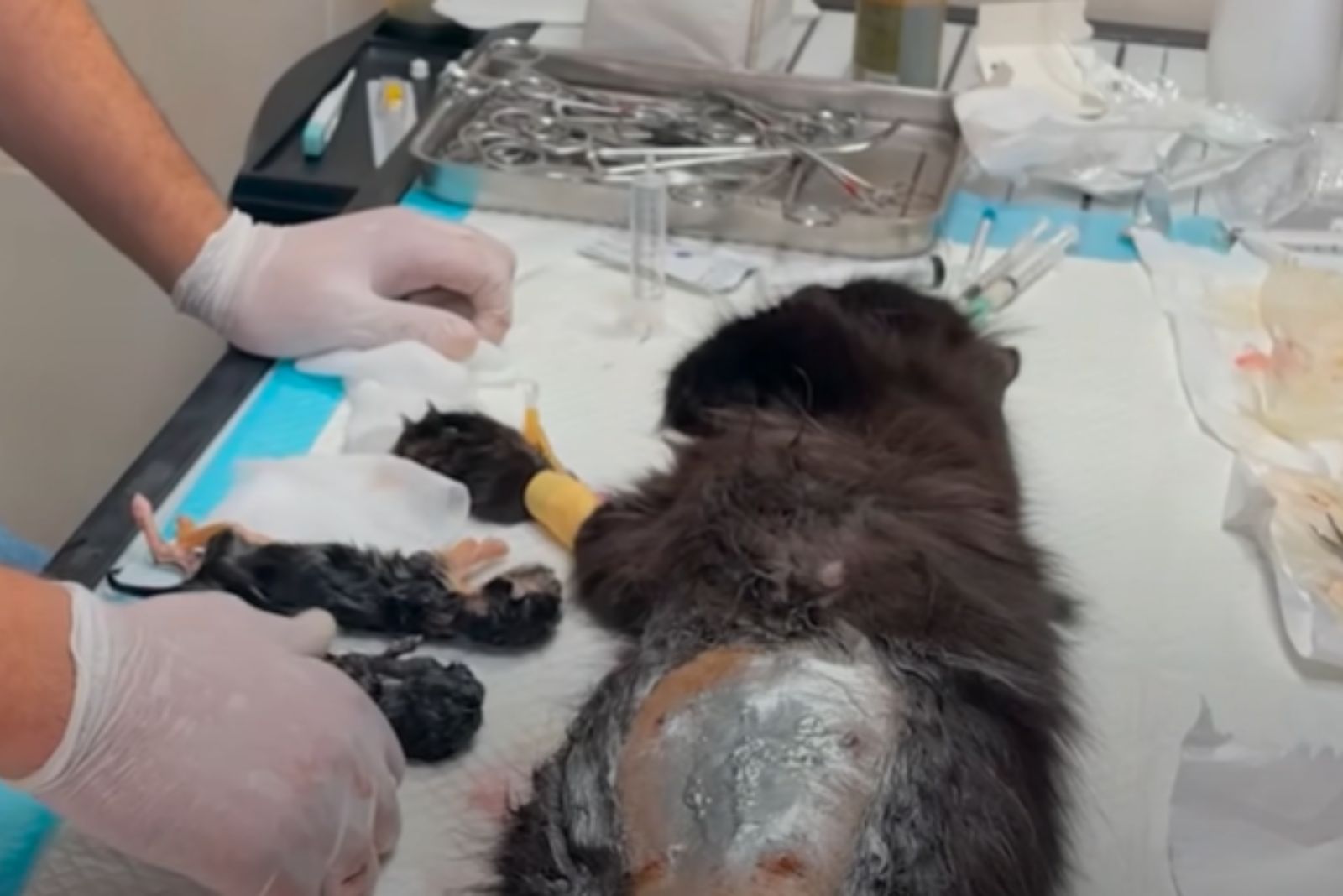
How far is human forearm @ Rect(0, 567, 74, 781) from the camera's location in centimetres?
77

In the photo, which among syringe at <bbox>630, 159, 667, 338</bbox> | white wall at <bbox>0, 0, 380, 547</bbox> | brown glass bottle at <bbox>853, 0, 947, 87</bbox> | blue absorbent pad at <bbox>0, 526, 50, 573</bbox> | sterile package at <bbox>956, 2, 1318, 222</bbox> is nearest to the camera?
blue absorbent pad at <bbox>0, 526, 50, 573</bbox>

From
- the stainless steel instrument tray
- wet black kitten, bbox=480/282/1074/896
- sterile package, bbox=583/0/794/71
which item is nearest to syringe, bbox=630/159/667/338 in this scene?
the stainless steel instrument tray

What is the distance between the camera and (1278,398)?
120cm

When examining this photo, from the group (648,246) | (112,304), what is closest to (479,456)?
(648,246)

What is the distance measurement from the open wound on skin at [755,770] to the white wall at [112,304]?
4.07 ft

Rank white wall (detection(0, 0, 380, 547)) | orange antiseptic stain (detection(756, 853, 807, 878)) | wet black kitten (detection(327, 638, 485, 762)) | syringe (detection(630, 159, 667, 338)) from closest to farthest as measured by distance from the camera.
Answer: orange antiseptic stain (detection(756, 853, 807, 878)), wet black kitten (detection(327, 638, 485, 762)), syringe (detection(630, 159, 667, 338)), white wall (detection(0, 0, 380, 547))

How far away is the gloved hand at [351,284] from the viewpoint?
1218 millimetres

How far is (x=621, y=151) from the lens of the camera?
1.43m

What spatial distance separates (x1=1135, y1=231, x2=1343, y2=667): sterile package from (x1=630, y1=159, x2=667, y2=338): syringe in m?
0.38

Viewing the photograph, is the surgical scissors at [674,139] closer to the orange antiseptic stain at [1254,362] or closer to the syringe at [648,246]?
the syringe at [648,246]

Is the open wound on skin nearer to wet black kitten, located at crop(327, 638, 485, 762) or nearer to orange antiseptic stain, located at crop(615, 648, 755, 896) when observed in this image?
orange antiseptic stain, located at crop(615, 648, 755, 896)

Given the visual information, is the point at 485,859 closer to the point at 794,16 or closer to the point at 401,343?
the point at 401,343

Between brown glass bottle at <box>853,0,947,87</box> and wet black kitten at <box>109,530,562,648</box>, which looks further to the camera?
brown glass bottle at <box>853,0,947,87</box>

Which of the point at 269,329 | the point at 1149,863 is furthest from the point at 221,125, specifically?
the point at 1149,863
